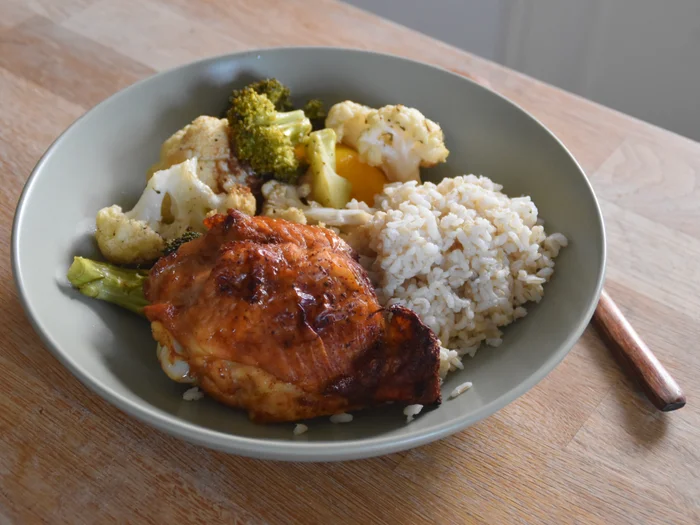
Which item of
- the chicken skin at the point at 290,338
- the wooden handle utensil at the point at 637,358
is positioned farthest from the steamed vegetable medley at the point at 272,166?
the wooden handle utensil at the point at 637,358

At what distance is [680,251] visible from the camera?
234 cm

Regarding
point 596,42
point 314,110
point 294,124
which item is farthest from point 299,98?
point 596,42

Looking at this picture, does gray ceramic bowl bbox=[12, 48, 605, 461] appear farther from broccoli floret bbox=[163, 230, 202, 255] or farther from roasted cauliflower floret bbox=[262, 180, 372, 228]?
roasted cauliflower floret bbox=[262, 180, 372, 228]

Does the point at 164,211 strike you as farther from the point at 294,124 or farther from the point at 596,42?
the point at 596,42

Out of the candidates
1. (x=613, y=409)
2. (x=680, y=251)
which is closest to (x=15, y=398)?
(x=613, y=409)

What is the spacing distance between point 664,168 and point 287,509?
6.18 feet

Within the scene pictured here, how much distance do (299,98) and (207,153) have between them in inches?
19.7

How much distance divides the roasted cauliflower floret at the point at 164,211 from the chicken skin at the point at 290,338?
347mm

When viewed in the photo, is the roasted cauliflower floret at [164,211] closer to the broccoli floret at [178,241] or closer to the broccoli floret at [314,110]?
the broccoli floret at [178,241]

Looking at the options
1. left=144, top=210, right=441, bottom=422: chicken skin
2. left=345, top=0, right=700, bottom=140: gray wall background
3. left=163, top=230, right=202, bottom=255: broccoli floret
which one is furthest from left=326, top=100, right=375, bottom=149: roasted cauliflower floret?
left=345, top=0, right=700, bottom=140: gray wall background

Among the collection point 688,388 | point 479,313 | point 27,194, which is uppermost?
point 27,194

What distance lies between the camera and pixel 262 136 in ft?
7.16

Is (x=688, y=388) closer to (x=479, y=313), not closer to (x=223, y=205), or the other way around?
(x=479, y=313)

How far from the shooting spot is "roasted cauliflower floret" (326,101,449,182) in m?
2.26
